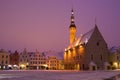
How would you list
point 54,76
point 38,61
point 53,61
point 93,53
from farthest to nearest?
point 53,61 → point 38,61 → point 93,53 → point 54,76

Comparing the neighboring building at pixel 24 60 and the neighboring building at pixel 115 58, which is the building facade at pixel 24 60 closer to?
the neighboring building at pixel 24 60

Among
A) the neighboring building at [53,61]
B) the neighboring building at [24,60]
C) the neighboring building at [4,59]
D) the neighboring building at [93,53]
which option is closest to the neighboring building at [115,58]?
the neighboring building at [93,53]

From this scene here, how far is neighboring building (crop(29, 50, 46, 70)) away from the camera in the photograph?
475ft

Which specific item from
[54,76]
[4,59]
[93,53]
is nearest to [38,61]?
[4,59]

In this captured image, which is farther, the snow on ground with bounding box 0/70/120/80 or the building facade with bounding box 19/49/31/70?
the building facade with bounding box 19/49/31/70

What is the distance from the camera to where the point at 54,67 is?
148 m

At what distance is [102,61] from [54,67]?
5038 cm

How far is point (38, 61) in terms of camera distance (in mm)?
146625

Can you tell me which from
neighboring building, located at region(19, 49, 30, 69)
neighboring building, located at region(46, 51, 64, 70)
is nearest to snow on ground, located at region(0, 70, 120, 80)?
neighboring building, located at region(19, 49, 30, 69)

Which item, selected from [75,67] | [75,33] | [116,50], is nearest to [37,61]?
[75,33]

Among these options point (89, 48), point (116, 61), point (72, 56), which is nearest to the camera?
point (89, 48)

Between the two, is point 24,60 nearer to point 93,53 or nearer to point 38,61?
point 38,61

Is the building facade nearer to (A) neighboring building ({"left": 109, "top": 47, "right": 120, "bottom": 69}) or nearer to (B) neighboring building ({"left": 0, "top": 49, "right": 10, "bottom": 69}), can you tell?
(B) neighboring building ({"left": 0, "top": 49, "right": 10, "bottom": 69})

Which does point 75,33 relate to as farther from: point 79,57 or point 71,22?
point 79,57
